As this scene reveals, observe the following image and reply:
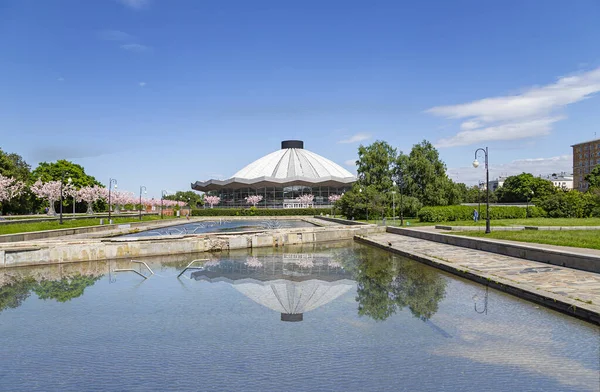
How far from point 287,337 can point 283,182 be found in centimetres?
8339

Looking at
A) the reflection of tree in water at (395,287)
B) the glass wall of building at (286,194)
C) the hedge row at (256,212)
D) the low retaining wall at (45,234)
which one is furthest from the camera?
the glass wall of building at (286,194)

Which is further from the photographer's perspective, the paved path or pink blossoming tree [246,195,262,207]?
pink blossoming tree [246,195,262,207]

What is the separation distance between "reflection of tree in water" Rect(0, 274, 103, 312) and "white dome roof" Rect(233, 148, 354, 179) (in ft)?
279

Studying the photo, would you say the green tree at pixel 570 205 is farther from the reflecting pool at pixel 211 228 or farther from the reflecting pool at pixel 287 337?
the reflecting pool at pixel 287 337

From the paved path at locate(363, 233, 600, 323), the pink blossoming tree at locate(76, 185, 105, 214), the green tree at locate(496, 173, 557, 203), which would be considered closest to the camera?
the paved path at locate(363, 233, 600, 323)

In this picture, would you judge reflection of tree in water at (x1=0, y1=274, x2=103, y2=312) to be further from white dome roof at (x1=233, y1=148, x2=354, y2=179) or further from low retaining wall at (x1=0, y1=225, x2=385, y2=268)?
white dome roof at (x1=233, y1=148, x2=354, y2=179)

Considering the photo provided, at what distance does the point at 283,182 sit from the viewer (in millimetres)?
89500

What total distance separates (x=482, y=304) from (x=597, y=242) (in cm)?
829

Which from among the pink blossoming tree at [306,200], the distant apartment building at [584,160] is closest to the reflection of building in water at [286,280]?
the pink blossoming tree at [306,200]

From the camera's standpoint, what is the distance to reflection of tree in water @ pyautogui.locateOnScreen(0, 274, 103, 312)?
914 cm

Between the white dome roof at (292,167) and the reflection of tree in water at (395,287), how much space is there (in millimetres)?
82766

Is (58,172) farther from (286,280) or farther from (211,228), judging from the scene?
(286,280)

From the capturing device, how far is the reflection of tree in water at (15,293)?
879cm

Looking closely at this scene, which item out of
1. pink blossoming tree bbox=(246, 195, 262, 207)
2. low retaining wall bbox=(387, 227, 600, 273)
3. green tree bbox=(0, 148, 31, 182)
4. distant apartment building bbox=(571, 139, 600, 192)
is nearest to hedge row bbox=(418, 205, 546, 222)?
low retaining wall bbox=(387, 227, 600, 273)
